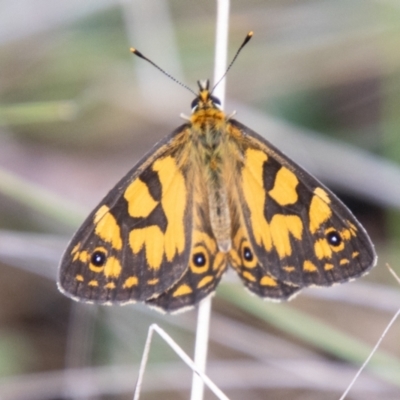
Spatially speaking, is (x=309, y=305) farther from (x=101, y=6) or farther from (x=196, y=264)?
(x=101, y=6)

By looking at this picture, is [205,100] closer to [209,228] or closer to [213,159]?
[213,159]

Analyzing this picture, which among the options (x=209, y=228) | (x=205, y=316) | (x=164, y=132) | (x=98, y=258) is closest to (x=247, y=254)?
(x=209, y=228)

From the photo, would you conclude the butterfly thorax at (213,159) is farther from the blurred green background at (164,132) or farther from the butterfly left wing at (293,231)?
the blurred green background at (164,132)

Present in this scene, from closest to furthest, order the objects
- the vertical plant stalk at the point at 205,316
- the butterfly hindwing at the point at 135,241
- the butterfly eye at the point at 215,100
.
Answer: the vertical plant stalk at the point at 205,316, the butterfly hindwing at the point at 135,241, the butterfly eye at the point at 215,100

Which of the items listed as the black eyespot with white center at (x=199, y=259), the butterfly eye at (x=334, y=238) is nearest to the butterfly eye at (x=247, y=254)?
the black eyespot with white center at (x=199, y=259)

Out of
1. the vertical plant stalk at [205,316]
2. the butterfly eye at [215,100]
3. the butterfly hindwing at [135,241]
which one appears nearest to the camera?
the vertical plant stalk at [205,316]

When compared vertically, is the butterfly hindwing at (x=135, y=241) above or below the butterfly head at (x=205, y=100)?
below

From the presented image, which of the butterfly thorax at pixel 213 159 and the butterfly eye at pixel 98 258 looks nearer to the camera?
the butterfly eye at pixel 98 258
